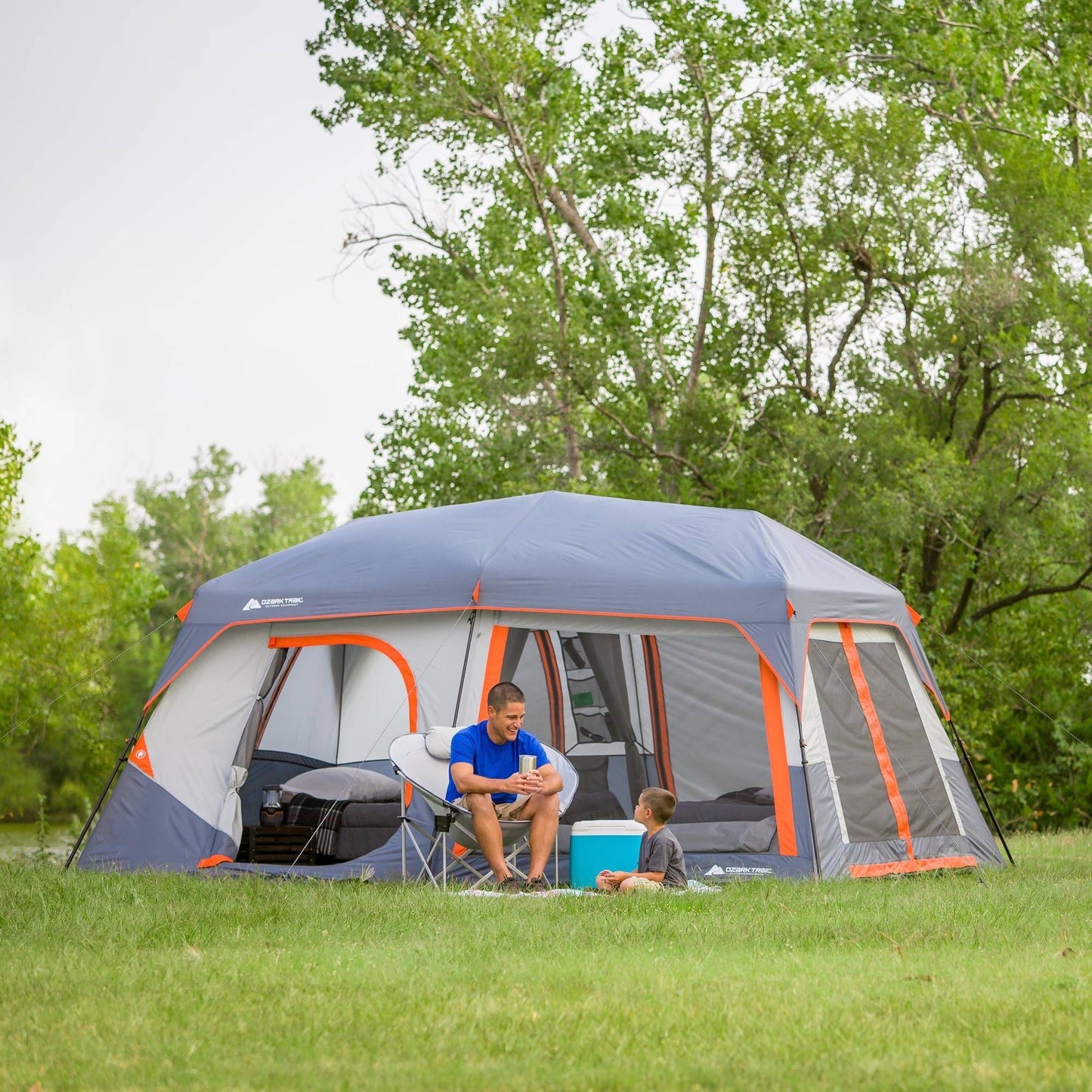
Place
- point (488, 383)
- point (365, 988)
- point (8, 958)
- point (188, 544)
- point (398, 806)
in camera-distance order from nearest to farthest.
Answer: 1. point (365, 988)
2. point (8, 958)
3. point (398, 806)
4. point (488, 383)
5. point (188, 544)

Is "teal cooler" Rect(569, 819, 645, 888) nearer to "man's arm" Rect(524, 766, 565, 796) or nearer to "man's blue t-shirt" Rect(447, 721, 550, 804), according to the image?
"man's arm" Rect(524, 766, 565, 796)

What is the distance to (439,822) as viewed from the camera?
6.71 meters

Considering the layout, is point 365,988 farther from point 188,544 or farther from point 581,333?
point 188,544

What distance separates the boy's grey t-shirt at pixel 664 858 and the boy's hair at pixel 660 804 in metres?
0.07

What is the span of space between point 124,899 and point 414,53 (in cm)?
1245

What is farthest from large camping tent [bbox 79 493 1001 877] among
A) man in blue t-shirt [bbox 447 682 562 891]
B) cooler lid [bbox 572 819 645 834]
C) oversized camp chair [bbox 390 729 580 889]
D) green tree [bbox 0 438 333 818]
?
green tree [bbox 0 438 333 818]

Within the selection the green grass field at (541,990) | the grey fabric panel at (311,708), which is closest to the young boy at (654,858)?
the green grass field at (541,990)

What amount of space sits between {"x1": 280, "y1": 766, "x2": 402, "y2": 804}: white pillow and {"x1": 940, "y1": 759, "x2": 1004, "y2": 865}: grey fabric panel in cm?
324

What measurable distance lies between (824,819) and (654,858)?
1136mm

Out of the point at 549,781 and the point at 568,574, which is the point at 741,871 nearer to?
the point at 549,781

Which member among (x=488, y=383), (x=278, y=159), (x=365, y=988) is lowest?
(x=365, y=988)

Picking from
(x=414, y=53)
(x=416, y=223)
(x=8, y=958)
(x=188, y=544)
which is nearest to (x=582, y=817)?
(x=8, y=958)

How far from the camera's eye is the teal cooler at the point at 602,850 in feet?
22.8

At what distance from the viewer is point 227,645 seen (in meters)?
8.19
